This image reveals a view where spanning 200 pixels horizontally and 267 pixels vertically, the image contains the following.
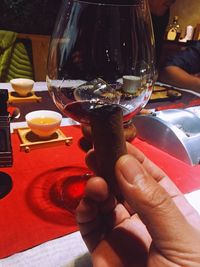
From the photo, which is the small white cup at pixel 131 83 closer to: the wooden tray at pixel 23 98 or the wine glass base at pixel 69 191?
the wine glass base at pixel 69 191

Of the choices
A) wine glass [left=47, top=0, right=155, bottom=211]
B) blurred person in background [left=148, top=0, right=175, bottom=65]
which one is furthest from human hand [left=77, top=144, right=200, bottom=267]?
blurred person in background [left=148, top=0, right=175, bottom=65]

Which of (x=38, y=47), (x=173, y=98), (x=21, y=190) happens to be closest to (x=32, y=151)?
(x=21, y=190)

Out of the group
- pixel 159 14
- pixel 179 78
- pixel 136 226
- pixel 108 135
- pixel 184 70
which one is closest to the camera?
pixel 108 135

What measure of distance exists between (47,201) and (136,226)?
0.20 metres

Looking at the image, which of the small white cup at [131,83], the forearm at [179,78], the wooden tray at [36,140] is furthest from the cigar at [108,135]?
the forearm at [179,78]

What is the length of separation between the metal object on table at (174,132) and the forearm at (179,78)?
0.86 metres

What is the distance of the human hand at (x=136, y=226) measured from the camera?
41 cm

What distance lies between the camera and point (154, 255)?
442 millimetres

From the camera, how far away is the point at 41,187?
0.67 m

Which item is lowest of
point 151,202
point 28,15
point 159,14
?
point 151,202

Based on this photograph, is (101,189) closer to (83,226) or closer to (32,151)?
(83,226)

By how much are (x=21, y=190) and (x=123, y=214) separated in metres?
0.23

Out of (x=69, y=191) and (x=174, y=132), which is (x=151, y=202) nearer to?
(x=69, y=191)

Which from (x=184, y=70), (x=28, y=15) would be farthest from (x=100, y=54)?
(x=28, y=15)
